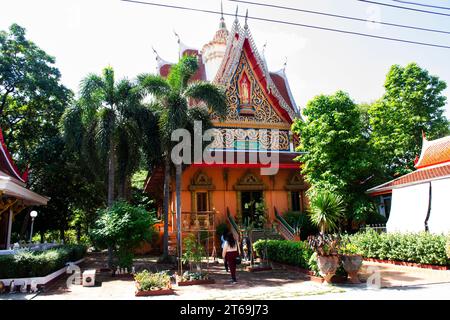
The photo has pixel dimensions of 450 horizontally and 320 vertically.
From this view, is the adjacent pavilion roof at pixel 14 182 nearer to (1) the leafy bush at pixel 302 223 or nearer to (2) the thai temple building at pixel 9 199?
(2) the thai temple building at pixel 9 199

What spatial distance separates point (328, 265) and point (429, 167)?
28.0 feet

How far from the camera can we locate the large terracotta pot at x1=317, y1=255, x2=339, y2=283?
28.1ft

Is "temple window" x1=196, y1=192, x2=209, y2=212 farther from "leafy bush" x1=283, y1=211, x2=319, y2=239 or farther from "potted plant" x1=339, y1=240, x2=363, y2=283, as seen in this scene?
"potted plant" x1=339, y1=240, x2=363, y2=283

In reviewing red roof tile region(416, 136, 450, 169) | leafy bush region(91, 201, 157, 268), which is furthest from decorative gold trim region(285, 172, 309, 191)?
leafy bush region(91, 201, 157, 268)

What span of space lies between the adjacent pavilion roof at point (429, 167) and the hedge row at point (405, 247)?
2.22m

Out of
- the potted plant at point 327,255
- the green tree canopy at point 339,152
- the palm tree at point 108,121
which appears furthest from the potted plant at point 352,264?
the palm tree at point 108,121

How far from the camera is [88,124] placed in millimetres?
13977

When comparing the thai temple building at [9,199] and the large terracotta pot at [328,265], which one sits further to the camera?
the thai temple building at [9,199]

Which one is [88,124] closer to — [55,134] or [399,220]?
[55,134]

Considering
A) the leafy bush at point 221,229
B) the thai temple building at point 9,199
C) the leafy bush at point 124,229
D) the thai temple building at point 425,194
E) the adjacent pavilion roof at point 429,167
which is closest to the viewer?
the leafy bush at point 124,229

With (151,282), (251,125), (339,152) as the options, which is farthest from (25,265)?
(251,125)

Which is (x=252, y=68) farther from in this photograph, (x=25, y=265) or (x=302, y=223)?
(x=25, y=265)

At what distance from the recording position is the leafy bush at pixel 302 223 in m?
17.7
